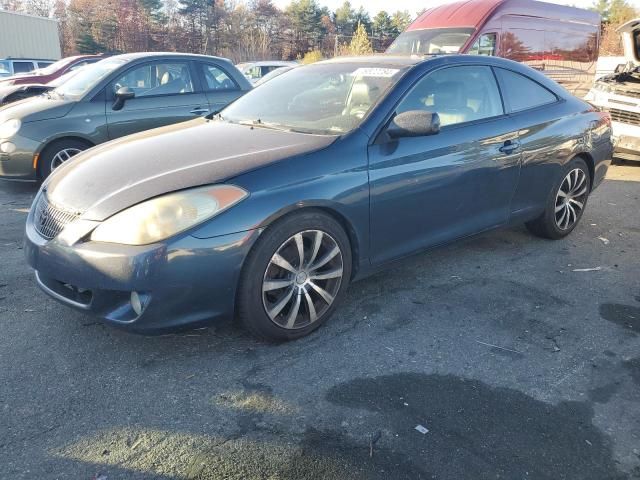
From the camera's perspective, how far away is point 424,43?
416 inches

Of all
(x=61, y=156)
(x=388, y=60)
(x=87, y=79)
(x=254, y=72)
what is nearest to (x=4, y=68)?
A: (x=254, y=72)

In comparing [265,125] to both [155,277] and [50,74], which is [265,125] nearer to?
[155,277]

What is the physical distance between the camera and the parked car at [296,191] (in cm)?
261

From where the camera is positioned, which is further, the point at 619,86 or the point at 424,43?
the point at 424,43

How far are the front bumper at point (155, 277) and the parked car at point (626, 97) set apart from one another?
714 centimetres

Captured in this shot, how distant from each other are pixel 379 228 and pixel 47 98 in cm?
518

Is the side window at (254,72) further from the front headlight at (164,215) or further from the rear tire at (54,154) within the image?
the front headlight at (164,215)

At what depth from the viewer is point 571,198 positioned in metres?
4.85

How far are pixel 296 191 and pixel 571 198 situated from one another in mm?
3083

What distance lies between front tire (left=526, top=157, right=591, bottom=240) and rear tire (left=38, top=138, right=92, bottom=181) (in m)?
4.93

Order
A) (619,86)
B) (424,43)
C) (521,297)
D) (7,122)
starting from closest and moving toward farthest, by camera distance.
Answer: (521,297) → (7,122) → (619,86) → (424,43)

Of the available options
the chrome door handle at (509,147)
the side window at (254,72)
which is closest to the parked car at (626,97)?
the chrome door handle at (509,147)

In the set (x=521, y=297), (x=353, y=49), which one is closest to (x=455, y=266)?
(x=521, y=297)

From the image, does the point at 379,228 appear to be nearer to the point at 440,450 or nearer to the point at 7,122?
the point at 440,450
